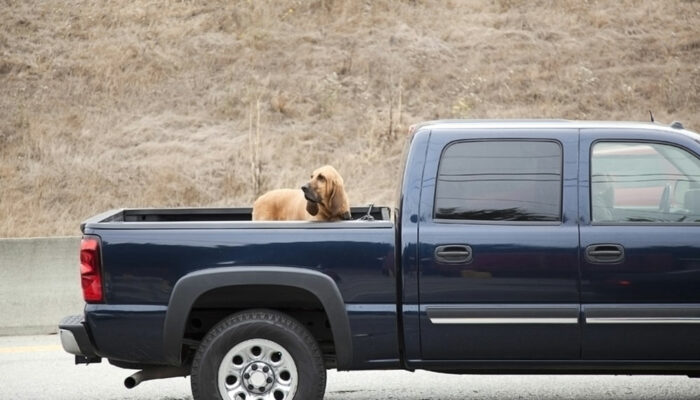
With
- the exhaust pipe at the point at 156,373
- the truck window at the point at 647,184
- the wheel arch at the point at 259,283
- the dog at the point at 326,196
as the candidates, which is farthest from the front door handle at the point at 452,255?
the exhaust pipe at the point at 156,373

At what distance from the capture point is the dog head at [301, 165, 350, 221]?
283 inches

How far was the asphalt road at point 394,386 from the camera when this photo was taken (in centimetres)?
755

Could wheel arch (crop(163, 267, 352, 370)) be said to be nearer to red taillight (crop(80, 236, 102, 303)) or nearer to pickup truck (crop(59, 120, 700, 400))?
pickup truck (crop(59, 120, 700, 400))

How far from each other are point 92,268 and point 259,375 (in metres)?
1.13

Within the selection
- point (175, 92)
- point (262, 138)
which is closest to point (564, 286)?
point (262, 138)

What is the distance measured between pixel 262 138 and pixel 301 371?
40.7ft

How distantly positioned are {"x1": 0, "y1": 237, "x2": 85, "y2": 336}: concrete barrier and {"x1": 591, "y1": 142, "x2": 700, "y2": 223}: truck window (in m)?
5.97

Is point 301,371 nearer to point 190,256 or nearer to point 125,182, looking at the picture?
point 190,256

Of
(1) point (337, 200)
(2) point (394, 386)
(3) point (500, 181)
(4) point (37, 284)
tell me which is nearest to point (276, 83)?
(4) point (37, 284)

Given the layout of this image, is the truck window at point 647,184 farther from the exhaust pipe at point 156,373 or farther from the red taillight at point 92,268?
the red taillight at point 92,268

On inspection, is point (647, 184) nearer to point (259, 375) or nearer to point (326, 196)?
point (326, 196)

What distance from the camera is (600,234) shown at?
5.93 metres

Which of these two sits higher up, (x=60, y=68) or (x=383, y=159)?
(x=60, y=68)

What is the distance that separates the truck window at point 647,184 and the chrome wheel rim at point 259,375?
201 centimetres
